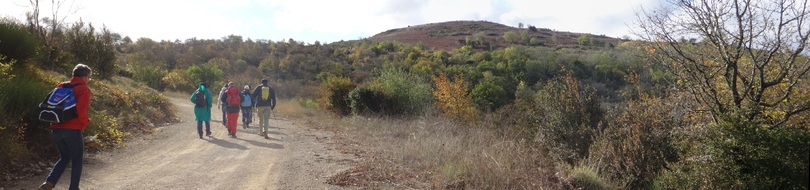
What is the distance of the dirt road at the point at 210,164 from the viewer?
21.4ft

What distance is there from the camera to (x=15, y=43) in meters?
10.8

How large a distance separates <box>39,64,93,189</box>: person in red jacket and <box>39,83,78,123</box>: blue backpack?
0.05 metres

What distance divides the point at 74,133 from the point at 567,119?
29.5ft

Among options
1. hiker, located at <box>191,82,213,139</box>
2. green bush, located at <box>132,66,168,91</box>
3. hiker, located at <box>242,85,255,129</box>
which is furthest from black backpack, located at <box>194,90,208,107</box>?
green bush, located at <box>132,66,168,91</box>

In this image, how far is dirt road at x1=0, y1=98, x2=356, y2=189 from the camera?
652 cm

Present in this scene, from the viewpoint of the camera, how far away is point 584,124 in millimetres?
10586

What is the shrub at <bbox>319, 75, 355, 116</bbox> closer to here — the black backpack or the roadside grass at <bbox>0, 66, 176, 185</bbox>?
the black backpack

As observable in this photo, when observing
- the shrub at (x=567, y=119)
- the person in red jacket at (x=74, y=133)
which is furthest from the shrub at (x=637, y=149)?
the person in red jacket at (x=74, y=133)

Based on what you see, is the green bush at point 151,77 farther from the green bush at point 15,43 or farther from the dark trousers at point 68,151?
the dark trousers at point 68,151

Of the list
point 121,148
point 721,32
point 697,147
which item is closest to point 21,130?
point 121,148

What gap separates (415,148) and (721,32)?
5.23m

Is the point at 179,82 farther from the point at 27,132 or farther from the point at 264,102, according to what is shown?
the point at 27,132

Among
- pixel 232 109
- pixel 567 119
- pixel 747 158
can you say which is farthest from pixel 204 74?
pixel 747 158

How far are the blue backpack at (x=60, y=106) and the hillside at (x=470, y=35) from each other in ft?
278
